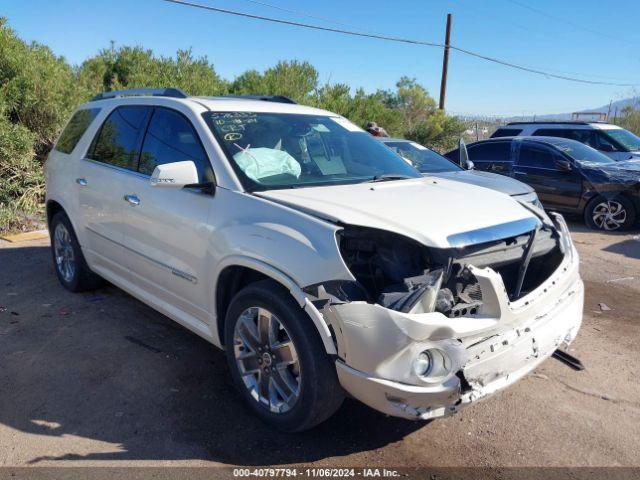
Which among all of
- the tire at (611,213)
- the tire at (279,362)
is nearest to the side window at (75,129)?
the tire at (279,362)

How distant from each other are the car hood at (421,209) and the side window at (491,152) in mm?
7359

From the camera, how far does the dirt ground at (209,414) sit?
2988 mm

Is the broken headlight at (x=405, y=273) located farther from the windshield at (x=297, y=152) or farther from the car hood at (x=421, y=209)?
the windshield at (x=297, y=152)

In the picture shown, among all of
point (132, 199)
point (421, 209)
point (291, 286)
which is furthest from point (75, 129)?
point (421, 209)

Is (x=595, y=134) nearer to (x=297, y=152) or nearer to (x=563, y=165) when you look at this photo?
(x=563, y=165)

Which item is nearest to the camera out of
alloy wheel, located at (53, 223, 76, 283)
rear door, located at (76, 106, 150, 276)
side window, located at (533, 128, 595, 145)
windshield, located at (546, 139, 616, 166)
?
rear door, located at (76, 106, 150, 276)

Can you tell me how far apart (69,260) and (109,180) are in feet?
4.73

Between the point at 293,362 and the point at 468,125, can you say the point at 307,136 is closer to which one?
the point at 293,362

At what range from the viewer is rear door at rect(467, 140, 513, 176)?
10.5 meters

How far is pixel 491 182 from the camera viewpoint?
6625 mm

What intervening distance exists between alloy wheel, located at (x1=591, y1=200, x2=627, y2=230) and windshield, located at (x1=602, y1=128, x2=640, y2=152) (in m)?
4.11

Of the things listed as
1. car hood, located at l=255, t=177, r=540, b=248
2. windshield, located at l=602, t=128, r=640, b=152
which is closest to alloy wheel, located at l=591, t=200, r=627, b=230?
windshield, located at l=602, t=128, r=640, b=152

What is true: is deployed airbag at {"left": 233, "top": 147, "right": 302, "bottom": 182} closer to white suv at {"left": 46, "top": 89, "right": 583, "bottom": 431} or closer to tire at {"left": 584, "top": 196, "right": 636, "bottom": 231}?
white suv at {"left": 46, "top": 89, "right": 583, "bottom": 431}

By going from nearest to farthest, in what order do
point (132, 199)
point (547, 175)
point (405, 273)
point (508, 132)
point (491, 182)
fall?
1. point (405, 273)
2. point (132, 199)
3. point (491, 182)
4. point (547, 175)
5. point (508, 132)
